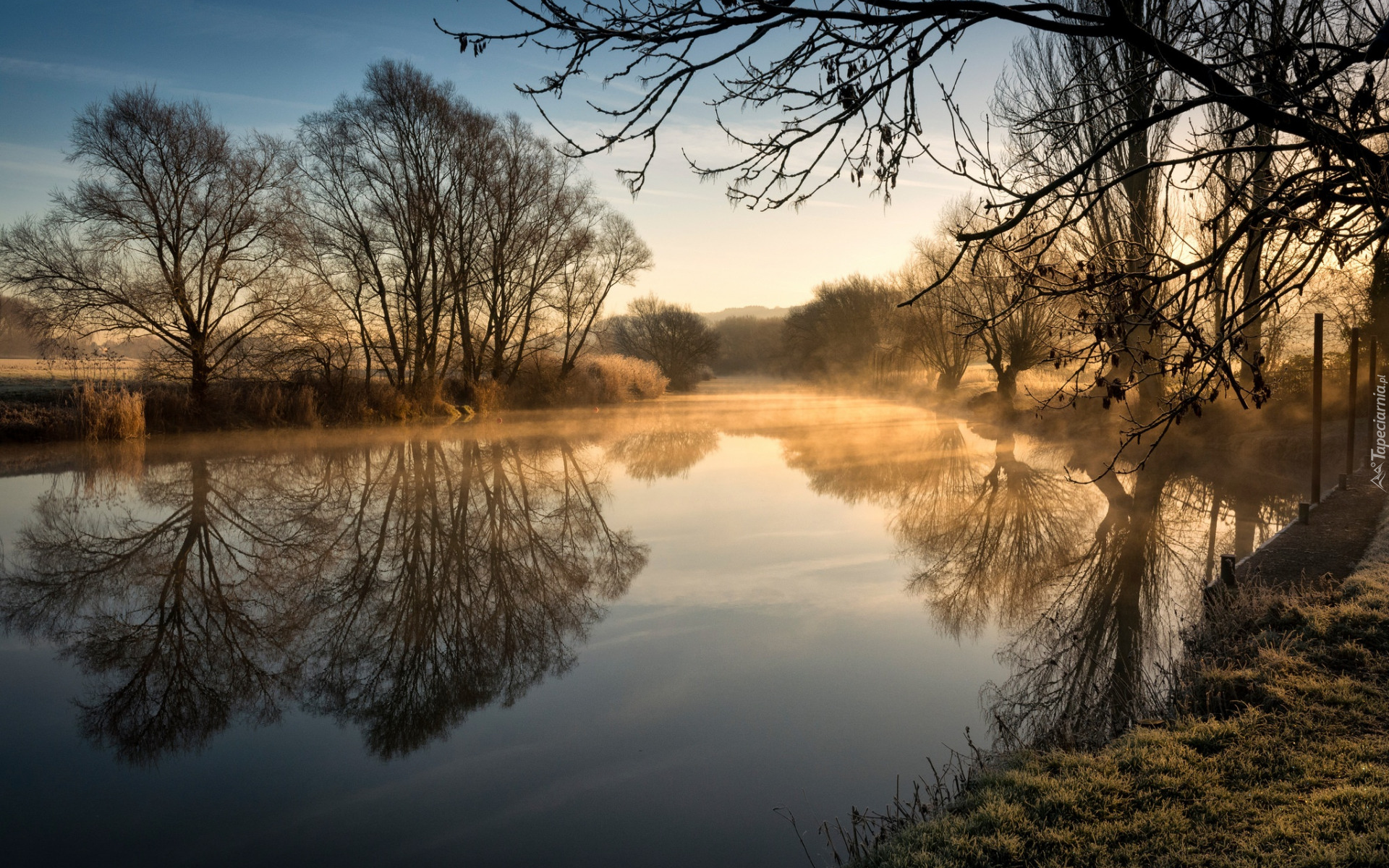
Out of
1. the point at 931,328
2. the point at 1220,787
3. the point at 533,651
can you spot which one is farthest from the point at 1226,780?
the point at 931,328

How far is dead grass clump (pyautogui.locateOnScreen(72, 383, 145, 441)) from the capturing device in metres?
16.0

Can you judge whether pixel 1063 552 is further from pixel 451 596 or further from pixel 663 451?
pixel 663 451

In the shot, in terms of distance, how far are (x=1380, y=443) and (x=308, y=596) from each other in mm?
13057

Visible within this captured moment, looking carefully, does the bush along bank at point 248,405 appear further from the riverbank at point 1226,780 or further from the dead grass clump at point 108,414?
the riverbank at point 1226,780

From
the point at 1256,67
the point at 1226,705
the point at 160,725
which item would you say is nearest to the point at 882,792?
the point at 1226,705

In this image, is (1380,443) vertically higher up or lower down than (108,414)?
lower down

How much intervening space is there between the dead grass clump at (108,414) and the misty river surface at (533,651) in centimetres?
449

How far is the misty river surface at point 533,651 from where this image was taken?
370 cm

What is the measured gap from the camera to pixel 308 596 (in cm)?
693

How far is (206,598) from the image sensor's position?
22.2ft

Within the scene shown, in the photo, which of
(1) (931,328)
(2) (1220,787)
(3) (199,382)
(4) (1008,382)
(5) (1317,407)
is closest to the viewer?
(2) (1220,787)

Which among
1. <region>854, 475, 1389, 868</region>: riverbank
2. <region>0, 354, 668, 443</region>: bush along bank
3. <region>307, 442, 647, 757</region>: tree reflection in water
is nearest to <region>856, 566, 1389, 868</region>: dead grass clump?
<region>854, 475, 1389, 868</region>: riverbank

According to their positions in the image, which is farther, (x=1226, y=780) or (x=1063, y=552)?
(x=1063, y=552)

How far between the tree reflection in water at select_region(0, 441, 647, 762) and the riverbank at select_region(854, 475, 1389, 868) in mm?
3018
